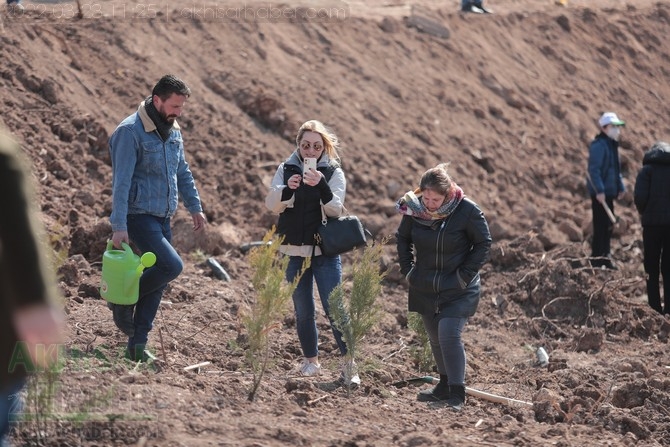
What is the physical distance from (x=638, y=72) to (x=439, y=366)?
1208cm

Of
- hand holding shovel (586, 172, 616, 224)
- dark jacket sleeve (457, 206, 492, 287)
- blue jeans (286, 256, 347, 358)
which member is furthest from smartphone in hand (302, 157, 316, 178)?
hand holding shovel (586, 172, 616, 224)

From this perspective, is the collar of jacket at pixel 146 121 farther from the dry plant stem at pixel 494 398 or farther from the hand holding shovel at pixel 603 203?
the hand holding shovel at pixel 603 203

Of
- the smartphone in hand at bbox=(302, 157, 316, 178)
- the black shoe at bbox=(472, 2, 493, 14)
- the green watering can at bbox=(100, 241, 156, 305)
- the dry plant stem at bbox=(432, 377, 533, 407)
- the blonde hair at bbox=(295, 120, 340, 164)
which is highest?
the black shoe at bbox=(472, 2, 493, 14)

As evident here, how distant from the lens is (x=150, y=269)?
740 centimetres

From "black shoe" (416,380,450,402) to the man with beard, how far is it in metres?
1.87

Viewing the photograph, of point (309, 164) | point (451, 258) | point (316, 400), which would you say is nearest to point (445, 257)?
point (451, 258)

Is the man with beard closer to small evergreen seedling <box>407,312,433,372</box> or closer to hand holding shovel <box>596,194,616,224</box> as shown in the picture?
small evergreen seedling <box>407,312,433,372</box>

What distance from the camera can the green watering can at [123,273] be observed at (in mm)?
7215

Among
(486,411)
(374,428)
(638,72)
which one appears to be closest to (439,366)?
(486,411)

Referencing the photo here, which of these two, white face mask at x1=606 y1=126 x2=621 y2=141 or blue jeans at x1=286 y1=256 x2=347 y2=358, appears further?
white face mask at x1=606 y1=126 x2=621 y2=141

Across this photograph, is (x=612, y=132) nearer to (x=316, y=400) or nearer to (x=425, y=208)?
(x=425, y=208)

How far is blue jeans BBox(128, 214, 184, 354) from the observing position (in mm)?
7348

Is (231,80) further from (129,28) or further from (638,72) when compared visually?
(638,72)

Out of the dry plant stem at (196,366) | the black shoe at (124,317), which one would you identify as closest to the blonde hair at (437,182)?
the dry plant stem at (196,366)
